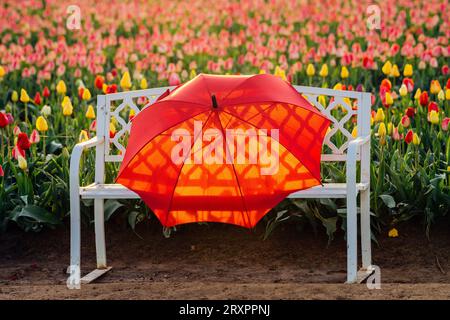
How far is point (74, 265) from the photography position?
491 centimetres

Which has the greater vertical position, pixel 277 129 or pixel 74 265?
pixel 277 129

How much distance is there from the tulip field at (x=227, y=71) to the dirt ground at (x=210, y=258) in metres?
0.11

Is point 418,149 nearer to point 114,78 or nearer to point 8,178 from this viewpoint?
point 8,178

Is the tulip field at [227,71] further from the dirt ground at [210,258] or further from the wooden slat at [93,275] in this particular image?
the wooden slat at [93,275]

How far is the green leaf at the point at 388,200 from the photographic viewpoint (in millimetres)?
5454

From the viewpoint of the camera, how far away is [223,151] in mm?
4484

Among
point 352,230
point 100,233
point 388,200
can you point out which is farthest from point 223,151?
point 388,200

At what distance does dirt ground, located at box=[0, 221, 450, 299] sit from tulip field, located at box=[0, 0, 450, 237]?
11 cm

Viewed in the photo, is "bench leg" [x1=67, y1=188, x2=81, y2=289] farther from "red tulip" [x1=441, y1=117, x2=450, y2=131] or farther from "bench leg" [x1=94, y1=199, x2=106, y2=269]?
"red tulip" [x1=441, y1=117, x2=450, y2=131]

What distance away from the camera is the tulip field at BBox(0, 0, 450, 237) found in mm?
5703

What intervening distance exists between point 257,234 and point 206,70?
10.4 ft

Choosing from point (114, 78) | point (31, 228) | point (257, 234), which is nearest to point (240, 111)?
point (257, 234)

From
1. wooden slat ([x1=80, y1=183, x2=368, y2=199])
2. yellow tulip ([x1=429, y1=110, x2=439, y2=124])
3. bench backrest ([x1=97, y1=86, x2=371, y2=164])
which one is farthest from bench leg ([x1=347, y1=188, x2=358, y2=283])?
yellow tulip ([x1=429, y1=110, x2=439, y2=124])

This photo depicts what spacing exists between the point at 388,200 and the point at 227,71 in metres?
3.38
